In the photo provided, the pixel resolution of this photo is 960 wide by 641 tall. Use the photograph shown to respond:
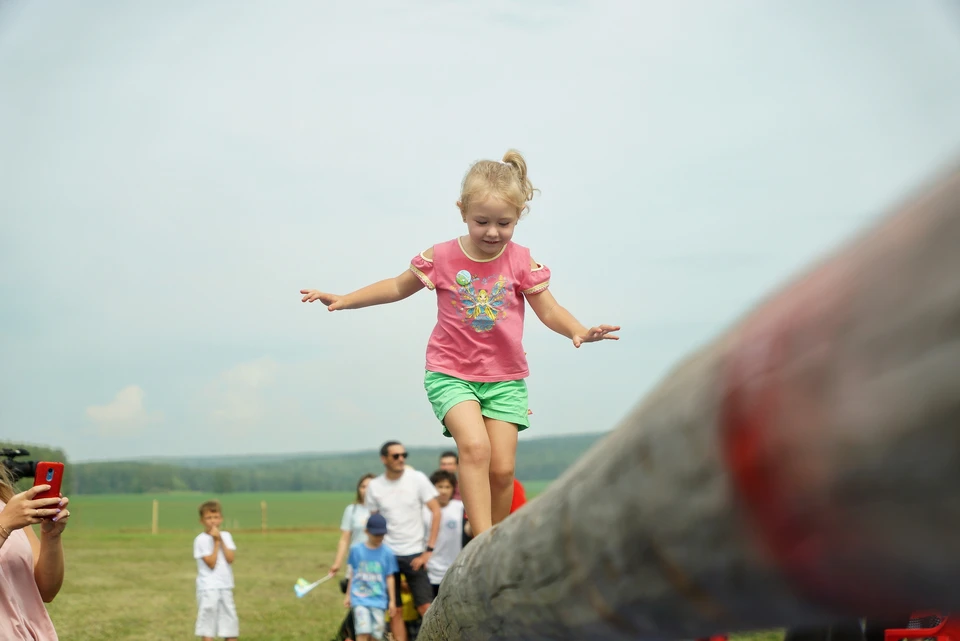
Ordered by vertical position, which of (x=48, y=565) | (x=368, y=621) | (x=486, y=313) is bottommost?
(x=368, y=621)

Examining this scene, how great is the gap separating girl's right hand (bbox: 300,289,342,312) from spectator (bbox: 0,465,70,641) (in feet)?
4.27

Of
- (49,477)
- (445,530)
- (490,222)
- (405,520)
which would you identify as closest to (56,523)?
(49,477)

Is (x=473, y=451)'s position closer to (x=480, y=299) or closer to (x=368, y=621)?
(x=480, y=299)

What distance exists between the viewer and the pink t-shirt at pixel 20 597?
402 cm

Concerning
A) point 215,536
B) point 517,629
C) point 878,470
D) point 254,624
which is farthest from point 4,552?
point 254,624

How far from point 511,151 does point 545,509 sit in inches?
137

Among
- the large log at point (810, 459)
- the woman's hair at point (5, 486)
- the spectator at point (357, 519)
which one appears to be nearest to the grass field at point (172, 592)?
the spectator at point (357, 519)

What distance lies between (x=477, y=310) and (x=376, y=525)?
6313 mm

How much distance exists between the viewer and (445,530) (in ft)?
35.6

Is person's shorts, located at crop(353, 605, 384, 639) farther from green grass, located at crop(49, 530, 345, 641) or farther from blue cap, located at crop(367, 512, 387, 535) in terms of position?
green grass, located at crop(49, 530, 345, 641)

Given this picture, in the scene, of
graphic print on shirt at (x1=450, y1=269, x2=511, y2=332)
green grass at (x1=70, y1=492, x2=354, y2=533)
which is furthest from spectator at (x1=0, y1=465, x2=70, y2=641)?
green grass at (x1=70, y1=492, x2=354, y2=533)

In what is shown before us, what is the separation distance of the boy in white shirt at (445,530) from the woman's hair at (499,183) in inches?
262

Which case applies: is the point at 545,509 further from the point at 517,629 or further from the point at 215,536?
the point at 215,536

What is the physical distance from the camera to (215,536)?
453 inches
